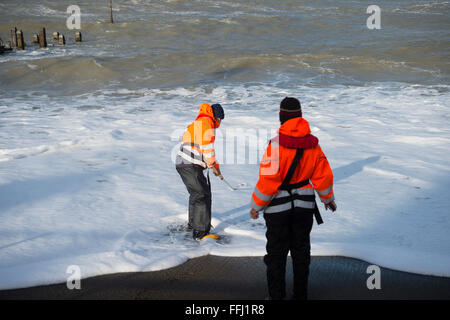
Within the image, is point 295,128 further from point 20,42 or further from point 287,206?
point 20,42

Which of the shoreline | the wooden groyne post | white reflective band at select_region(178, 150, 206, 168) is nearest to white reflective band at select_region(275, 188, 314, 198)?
the shoreline

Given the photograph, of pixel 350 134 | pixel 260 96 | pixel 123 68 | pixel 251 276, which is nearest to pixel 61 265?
pixel 251 276

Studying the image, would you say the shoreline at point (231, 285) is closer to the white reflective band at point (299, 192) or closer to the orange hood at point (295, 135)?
the white reflective band at point (299, 192)

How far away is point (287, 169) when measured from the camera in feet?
10.7

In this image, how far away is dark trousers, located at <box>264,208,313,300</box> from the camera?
3.34 meters

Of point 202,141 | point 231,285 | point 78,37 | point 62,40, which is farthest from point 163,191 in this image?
point 78,37

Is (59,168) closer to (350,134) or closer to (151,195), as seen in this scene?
(151,195)

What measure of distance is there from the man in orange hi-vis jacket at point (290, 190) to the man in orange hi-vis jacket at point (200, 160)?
124 centimetres

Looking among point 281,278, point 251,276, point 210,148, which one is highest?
point 210,148

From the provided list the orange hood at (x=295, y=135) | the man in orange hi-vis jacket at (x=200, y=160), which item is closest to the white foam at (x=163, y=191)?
the man in orange hi-vis jacket at (x=200, y=160)

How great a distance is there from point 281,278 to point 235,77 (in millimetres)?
16142

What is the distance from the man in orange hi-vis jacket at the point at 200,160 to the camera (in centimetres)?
443

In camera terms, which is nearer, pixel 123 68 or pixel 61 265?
pixel 61 265

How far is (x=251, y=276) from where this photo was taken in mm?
4016
